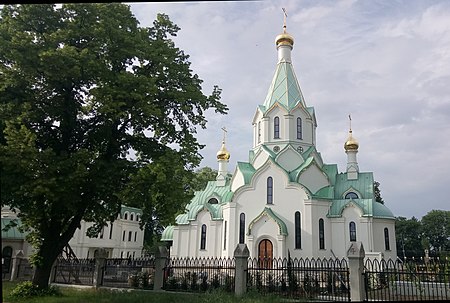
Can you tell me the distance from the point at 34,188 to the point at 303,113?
2368cm

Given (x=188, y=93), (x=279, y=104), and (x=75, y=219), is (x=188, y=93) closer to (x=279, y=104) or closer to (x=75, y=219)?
(x=75, y=219)

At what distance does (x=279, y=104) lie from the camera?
31406mm

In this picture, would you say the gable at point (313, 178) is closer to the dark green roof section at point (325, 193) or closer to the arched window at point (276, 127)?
the dark green roof section at point (325, 193)

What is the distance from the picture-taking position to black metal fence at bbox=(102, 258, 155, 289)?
17.0 m

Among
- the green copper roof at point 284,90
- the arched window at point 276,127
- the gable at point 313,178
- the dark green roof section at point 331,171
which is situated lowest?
the gable at point 313,178

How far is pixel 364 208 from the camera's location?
27375 millimetres

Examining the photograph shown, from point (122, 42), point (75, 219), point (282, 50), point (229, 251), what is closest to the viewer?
point (122, 42)

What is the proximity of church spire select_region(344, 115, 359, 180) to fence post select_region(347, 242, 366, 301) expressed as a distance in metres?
18.3

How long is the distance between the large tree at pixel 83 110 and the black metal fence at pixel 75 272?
10.9 feet

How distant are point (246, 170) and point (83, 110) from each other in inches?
699

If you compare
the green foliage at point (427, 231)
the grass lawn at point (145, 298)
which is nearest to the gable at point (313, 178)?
the grass lawn at point (145, 298)

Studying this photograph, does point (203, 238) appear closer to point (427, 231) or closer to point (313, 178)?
point (313, 178)

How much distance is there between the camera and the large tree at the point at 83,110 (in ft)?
39.7

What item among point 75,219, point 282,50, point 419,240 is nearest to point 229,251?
point 75,219
